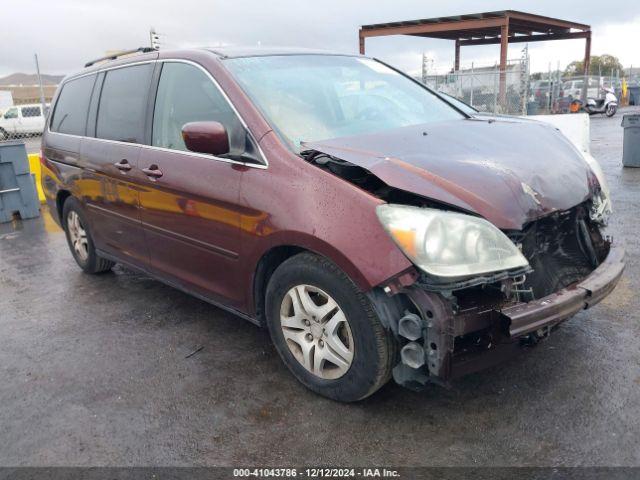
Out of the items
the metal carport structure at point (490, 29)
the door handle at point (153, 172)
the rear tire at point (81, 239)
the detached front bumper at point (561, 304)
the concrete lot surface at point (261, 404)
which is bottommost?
the concrete lot surface at point (261, 404)

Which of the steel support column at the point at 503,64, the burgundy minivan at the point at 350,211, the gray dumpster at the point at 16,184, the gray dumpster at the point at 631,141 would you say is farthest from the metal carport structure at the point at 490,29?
the burgundy minivan at the point at 350,211

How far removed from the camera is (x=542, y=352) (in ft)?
10.6

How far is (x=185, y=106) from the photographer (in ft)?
11.5

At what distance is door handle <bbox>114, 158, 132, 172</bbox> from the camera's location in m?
3.84

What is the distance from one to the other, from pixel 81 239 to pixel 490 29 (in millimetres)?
21276

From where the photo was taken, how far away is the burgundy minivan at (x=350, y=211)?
7.80 ft

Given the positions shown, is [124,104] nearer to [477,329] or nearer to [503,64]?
[477,329]

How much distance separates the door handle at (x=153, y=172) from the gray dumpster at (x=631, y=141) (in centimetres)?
872

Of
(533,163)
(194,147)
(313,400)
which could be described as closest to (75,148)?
(194,147)

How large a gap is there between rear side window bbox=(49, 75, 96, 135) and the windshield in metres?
1.96

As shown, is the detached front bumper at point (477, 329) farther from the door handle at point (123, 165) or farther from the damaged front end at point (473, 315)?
the door handle at point (123, 165)

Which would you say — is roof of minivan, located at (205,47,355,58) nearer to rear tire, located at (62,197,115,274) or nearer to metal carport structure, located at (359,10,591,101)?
rear tire, located at (62,197,115,274)

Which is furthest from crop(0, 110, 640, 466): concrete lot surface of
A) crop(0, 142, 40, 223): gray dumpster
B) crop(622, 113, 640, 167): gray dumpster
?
crop(622, 113, 640, 167): gray dumpster

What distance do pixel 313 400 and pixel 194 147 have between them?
4.87ft
